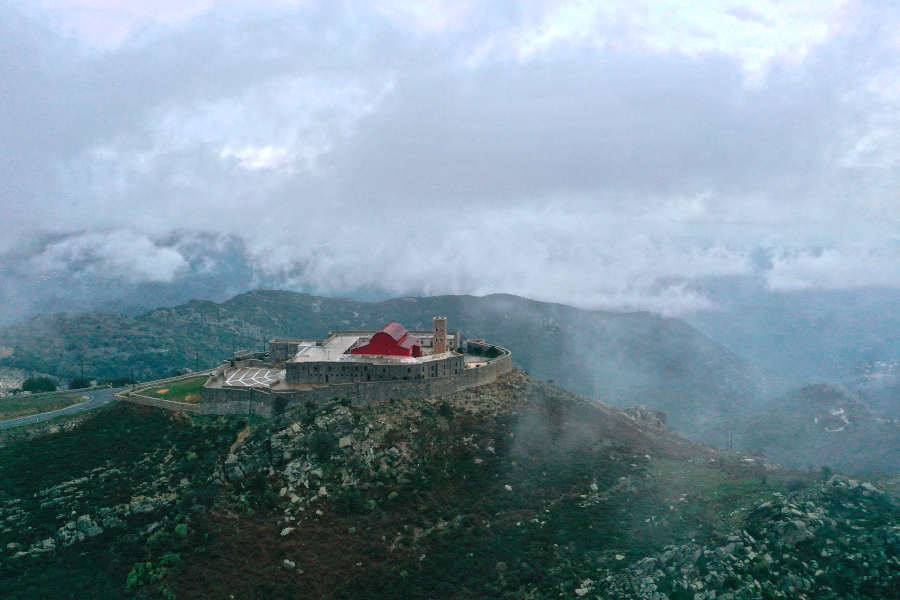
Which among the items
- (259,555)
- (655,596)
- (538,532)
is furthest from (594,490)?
(259,555)

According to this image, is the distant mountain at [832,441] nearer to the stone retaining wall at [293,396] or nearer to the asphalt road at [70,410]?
the stone retaining wall at [293,396]

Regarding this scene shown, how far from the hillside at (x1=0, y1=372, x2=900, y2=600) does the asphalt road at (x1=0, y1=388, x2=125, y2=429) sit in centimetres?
919

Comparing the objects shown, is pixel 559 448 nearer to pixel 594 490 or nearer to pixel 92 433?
pixel 594 490

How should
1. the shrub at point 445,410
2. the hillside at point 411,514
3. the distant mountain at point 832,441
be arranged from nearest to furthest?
the hillside at point 411,514 < the shrub at point 445,410 < the distant mountain at point 832,441

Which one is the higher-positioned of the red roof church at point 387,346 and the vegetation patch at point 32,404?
the red roof church at point 387,346

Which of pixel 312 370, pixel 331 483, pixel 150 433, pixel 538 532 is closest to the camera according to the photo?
pixel 538 532

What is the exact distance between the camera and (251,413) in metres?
74.8

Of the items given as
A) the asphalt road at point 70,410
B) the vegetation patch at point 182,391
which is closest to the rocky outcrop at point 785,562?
the vegetation patch at point 182,391

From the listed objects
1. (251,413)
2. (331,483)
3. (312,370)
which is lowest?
(331,483)

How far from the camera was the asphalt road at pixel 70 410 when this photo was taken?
80875mm

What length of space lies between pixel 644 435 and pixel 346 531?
144ft

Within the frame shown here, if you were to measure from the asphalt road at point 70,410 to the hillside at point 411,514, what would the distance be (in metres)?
9.19

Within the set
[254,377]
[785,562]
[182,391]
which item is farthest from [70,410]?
[785,562]

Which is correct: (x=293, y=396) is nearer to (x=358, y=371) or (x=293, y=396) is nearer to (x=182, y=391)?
(x=358, y=371)
